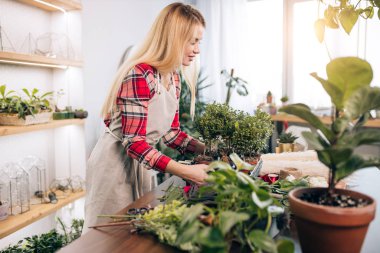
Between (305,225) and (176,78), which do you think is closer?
(305,225)

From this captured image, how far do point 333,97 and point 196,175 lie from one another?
60cm

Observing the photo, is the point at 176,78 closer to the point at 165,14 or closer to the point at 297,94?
the point at 165,14

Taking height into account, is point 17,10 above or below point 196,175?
above

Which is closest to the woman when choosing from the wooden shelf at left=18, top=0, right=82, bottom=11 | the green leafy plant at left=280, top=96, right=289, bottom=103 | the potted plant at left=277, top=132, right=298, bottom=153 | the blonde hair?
the blonde hair

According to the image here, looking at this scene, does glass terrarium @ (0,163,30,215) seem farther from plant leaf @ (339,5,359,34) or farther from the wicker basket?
plant leaf @ (339,5,359,34)

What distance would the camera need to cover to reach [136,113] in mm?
1488

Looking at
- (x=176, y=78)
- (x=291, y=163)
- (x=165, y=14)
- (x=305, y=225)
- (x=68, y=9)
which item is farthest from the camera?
(x=68, y=9)

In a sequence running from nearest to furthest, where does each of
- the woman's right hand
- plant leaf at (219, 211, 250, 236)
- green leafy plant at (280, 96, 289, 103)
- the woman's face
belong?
plant leaf at (219, 211, 250, 236), the woman's right hand, the woman's face, green leafy plant at (280, 96, 289, 103)

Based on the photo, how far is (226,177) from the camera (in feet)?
2.45

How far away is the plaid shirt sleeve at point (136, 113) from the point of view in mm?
1434

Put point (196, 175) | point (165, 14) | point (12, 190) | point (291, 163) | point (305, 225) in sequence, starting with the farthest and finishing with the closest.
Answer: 1. point (12, 190)
2. point (165, 14)
3. point (291, 163)
4. point (196, 175)
5. point (305, 225)

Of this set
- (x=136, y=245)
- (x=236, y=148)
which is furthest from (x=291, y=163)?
(x=136, y=245)

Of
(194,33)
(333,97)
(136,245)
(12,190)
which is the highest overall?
(194,33)

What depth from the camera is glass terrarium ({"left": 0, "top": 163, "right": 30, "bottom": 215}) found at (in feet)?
7.73
